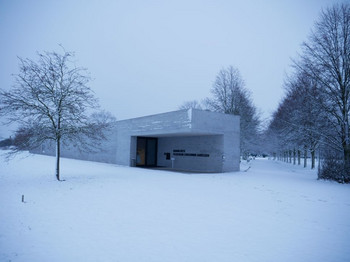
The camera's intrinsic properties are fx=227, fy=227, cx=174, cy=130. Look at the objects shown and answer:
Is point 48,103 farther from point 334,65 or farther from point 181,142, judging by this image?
point 334,65

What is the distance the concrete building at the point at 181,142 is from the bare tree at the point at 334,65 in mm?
7312

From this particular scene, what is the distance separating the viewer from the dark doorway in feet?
89.2

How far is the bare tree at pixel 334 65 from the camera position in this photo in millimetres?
15297

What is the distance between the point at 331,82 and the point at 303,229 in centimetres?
1377

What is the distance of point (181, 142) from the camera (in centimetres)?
2383

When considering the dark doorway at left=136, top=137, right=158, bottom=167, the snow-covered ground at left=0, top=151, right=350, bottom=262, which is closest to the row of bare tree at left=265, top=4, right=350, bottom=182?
the snow-covered ground at left=0, top=151, right=350, bottom=262

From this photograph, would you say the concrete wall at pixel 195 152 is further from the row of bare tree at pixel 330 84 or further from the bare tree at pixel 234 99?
the bare tree at pixel 234 99

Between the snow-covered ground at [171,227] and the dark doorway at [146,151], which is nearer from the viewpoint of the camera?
the snow-covered ground at [171,227]

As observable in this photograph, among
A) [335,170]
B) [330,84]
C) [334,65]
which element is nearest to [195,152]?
[335,170]

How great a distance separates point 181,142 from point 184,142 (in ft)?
1.54

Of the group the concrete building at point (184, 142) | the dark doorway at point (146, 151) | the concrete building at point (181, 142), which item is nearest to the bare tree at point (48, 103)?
the concrete building at point (181, 142)

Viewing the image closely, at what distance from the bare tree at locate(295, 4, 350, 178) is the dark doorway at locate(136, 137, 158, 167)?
17.5m

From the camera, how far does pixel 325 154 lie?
15.1 meters

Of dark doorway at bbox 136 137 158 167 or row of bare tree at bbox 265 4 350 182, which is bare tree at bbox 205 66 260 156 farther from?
row of bare tree at bbox 265 4 350 182
